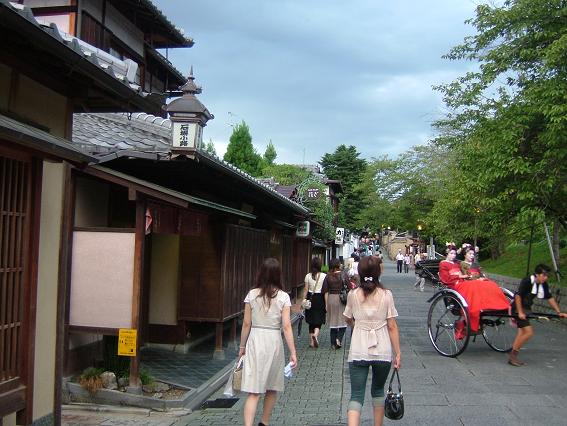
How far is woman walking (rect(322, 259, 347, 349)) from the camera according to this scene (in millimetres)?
12672

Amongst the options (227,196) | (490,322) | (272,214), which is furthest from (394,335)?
(272,214)

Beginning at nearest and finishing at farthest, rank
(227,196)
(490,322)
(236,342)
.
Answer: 1. (490,322)
2. (236,342)
3. (227,196)

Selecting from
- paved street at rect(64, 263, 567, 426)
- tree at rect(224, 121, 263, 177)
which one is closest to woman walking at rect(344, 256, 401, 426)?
paved street at rect(64, 263, 567, 426)

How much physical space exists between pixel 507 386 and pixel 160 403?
4.96 meters

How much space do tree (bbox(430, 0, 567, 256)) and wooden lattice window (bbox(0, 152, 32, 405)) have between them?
10.3 m

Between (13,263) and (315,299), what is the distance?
26.4ft

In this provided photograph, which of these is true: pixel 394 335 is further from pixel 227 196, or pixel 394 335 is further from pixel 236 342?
pixel 227 196

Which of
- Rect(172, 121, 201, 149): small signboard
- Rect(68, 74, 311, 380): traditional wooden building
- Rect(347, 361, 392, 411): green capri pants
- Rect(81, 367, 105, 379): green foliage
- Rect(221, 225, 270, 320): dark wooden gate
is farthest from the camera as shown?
Rect(221, 225, 270, 320): dark wooden gate

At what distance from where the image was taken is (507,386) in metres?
8.60

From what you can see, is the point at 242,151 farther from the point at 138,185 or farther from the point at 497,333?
the point at 138,185

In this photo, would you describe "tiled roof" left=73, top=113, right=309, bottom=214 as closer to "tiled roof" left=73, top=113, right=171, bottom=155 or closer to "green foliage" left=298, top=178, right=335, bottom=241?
"tiled roof" left=73, top=113, right=171, bottom=155

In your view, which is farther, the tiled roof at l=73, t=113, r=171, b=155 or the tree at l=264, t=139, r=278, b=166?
the tree at l=264, t=139, r=278, b=166

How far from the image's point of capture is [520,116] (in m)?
13.7

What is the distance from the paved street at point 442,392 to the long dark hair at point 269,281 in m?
1.85
